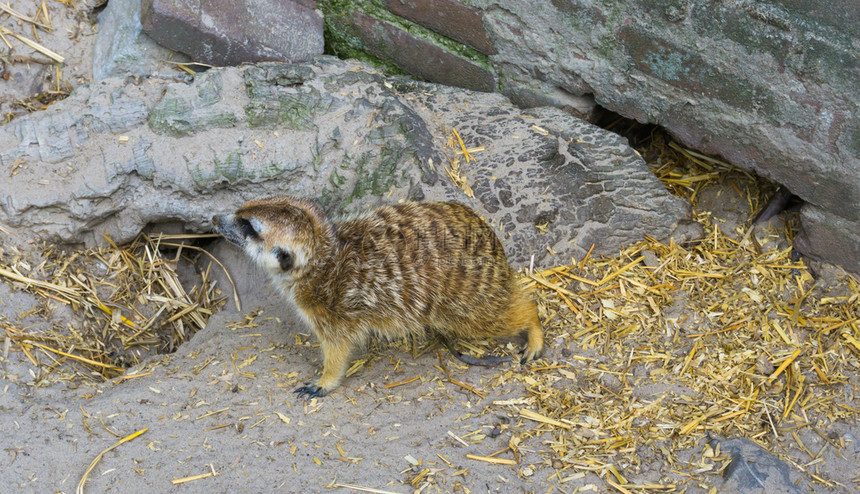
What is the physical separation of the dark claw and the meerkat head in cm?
53

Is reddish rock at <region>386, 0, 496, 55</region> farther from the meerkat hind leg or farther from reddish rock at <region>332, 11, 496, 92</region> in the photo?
the meerkat hind leg

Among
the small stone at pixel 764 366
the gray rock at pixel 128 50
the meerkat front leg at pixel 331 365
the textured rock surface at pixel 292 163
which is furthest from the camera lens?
the gray rock at pixel 128 50

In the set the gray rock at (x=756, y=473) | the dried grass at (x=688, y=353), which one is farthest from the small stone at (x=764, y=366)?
the gray rock at (x=756, y=473)

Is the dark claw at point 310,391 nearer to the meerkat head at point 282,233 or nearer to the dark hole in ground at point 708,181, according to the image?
the meerkat head at point 282,233

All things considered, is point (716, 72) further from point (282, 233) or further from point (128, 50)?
point (128, 50)

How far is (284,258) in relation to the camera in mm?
3357

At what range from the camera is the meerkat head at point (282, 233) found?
3.35 m

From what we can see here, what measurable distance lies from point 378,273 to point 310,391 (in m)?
0.63

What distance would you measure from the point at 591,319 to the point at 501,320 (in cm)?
52

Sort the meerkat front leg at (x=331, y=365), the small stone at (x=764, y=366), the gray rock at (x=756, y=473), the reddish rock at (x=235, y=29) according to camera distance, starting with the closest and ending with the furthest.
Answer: the gray rock at (x=756, y=473) < the small stone at (x=764, y=366) < the meerkat front leg at (x=331, y=365) < the reddish rock at (x=235, y=29)

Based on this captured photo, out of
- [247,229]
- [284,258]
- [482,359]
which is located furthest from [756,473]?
[247,229]

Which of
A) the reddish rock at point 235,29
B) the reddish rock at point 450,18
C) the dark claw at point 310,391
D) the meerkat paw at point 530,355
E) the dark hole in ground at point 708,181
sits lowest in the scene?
the dark claw at point 310,391

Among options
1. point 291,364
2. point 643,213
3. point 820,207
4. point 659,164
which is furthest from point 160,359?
point 820,207

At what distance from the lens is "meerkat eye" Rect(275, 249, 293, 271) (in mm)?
3352
